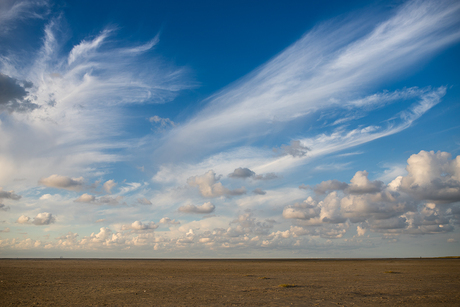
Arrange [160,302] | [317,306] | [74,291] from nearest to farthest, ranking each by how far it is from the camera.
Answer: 1. [317,306]
2. [160,302]
3. [74,291]

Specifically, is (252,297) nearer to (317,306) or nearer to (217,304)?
(217,304)

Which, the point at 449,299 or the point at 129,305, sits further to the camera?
the point at 449,299

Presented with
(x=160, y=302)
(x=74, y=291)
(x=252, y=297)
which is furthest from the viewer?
(x=74, y=291)

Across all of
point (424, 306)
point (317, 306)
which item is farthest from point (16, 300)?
point (424, 306)

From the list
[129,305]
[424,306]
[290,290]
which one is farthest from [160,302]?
[424,306]

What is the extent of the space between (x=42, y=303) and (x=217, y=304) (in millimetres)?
13284

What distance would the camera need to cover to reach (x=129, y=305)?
2080 centimetres

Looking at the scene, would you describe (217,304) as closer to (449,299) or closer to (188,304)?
(188,304)

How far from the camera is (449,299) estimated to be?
23.3 m

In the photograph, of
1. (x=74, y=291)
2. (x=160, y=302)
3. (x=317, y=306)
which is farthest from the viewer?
(x=74, y=291)

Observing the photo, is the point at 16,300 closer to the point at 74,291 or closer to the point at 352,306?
the point at 74,291

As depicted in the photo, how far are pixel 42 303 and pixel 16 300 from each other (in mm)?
2862

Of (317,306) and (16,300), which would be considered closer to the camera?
(317,306)

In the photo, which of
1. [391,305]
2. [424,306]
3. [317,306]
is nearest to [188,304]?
[317,306]
